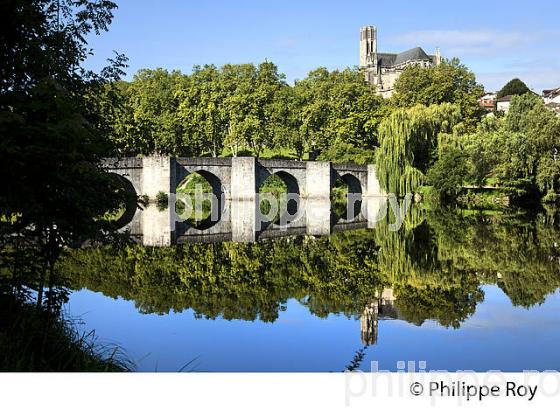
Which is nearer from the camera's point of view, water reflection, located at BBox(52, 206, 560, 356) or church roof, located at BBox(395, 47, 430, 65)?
water reflection, located at BBox(52, 206, 560, 356)

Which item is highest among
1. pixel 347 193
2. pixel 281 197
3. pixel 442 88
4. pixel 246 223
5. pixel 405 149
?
pixel 442 88

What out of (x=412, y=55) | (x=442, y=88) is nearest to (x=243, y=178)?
(x=442, y=88)

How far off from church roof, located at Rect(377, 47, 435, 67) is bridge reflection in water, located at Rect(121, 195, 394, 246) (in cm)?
5085

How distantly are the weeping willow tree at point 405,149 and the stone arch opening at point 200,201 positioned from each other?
8337 mm

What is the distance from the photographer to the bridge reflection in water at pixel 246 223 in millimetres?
19625

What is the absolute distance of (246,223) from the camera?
77.8ft

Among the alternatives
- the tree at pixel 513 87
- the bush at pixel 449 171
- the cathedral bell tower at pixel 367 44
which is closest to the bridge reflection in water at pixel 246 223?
the bush at pixel 449 171

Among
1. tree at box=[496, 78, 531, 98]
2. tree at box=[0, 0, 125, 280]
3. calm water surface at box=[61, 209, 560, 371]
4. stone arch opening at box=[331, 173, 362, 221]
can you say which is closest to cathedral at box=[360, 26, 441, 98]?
tree at box=[496, 78, 531, 98]

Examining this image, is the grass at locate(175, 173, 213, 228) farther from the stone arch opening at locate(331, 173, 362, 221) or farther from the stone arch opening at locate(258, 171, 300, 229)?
the stone arch opening at locate(331, 173, 362, 221)

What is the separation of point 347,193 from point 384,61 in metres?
49.4

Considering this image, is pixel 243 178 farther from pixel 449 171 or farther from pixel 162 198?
pixel 449 171

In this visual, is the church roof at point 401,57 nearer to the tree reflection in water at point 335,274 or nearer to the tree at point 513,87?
the tree at point 513,87

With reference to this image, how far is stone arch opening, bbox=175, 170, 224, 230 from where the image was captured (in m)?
25.5

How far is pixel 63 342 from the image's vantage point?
6.41 m
